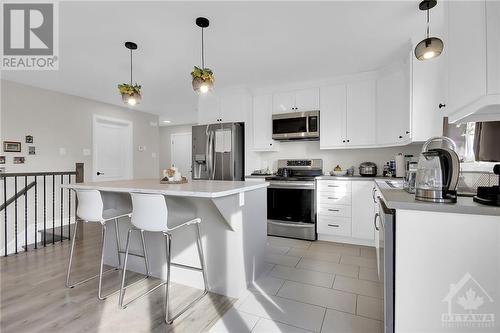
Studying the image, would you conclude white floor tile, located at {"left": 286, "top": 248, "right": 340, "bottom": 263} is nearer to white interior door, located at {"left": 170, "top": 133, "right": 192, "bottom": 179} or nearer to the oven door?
the oven door

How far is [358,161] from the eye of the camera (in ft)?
12.2

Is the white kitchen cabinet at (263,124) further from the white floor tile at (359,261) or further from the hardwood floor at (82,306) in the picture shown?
the hardwood floor at (82,306)

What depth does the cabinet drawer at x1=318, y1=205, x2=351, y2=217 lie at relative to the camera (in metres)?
3.23

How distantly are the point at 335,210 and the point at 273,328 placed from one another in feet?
6.77

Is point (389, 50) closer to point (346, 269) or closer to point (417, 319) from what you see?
point (346, 269)

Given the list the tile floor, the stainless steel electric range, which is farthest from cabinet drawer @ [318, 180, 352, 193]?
the tile floor

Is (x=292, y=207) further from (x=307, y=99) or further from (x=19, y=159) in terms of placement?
(x=19, y=159)

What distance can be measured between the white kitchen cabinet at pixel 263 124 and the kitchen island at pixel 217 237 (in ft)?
5.83

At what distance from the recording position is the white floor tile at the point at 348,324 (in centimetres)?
156

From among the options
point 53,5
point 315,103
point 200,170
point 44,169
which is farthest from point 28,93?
point 315,103

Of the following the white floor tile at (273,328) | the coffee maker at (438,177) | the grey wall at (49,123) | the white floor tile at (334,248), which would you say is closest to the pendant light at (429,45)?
the coffee maker at (438,177)

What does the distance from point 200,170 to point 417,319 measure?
3592 millimetres

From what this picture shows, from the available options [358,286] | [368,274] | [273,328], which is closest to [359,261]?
[368,274]

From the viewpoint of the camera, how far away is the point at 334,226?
3311 mm
